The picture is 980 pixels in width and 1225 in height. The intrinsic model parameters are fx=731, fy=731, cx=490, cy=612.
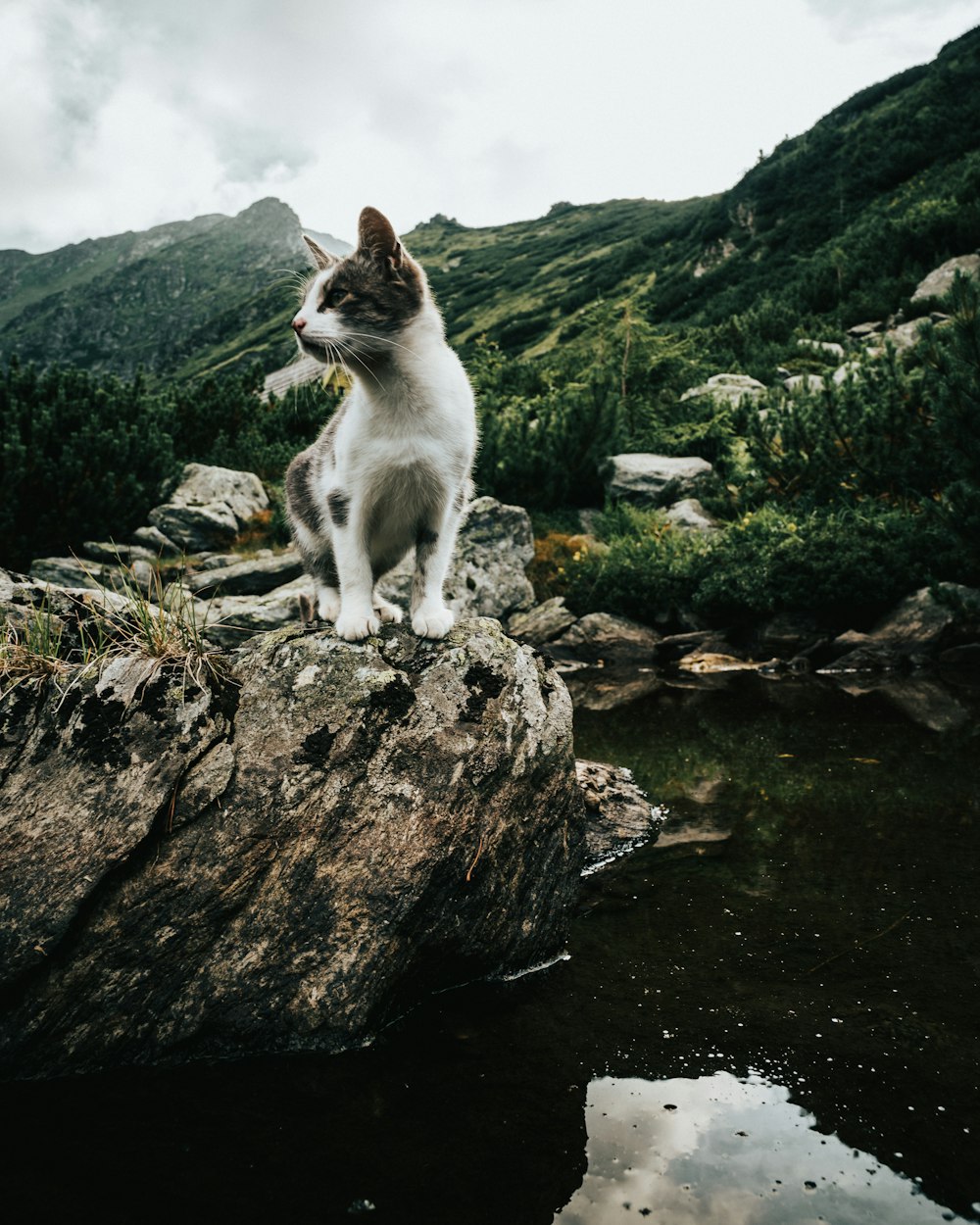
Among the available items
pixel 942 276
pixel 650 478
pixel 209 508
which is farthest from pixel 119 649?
pixel 942 276

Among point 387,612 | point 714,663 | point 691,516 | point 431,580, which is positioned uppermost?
point 431,580

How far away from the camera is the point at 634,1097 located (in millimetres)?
2195

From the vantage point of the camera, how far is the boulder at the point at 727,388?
1967cm

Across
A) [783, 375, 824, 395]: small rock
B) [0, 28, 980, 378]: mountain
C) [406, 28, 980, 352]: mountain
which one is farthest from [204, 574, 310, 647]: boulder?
[406, 28, 980, 352]: mountain

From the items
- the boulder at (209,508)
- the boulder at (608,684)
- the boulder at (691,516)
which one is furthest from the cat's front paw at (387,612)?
the boulder at (691,516)

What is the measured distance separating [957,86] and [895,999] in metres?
46.5

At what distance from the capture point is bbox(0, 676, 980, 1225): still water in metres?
1.83

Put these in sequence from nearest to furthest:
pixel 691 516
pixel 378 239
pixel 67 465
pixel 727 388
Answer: pixel 378 239 → pixel 67 465 → pixel 691 516 → pixel 727 388

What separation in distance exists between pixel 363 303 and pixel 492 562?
9662 mm

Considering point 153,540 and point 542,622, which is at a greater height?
point 153,540

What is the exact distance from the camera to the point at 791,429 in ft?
42.6

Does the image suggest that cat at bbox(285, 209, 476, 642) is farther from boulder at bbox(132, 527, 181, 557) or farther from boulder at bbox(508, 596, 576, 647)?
boulder at bbox(132, 527, 181, 557)

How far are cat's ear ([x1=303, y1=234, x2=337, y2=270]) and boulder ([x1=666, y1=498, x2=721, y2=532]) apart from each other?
11714mm

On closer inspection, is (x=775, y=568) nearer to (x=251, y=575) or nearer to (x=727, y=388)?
(x=251, y=575)
